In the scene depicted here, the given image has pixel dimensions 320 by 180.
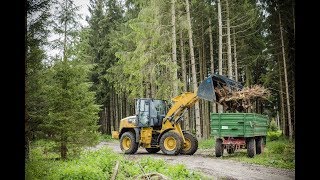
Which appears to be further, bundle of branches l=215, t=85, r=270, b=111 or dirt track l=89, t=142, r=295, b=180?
bundle of branches l=215, t=85, r=270, b=111

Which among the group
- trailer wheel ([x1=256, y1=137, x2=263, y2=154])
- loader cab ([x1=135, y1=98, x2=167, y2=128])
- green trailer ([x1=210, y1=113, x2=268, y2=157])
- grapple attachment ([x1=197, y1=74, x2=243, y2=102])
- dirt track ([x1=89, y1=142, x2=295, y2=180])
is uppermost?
grapple attachment ([x1=197, y1=74, x2=243, y2=102])

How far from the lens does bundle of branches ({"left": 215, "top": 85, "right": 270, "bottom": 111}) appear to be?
10.8 metres

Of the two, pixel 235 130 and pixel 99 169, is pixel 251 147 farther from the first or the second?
pixel 99 169

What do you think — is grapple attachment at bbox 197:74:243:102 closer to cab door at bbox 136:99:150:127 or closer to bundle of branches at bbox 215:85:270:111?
bundle of branches at bbox 215:85:270:111

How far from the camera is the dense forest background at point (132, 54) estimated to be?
8.11 meters

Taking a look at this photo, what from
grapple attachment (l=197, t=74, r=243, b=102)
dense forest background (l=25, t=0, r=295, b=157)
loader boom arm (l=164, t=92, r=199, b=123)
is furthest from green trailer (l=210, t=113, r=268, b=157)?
dense forest background (l=25, t=0, r=295, b=157)

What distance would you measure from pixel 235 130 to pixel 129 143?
15.3 ft
